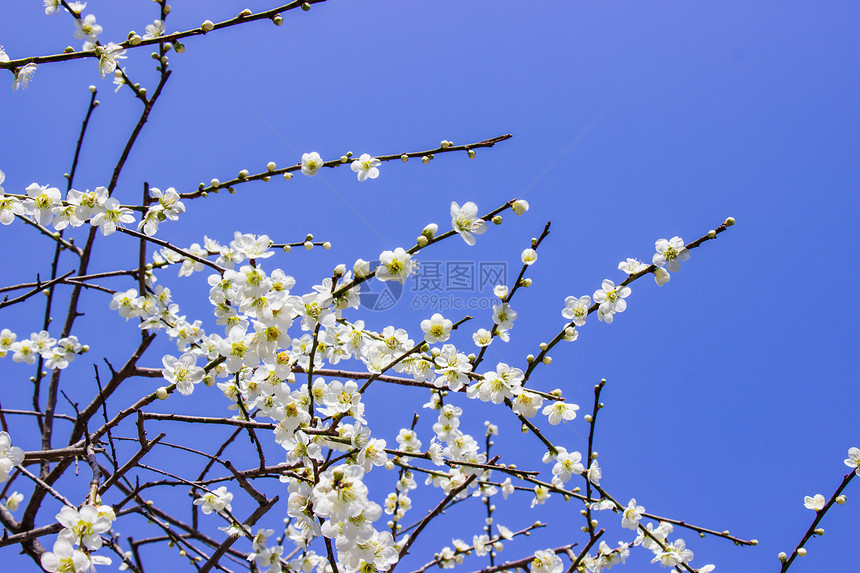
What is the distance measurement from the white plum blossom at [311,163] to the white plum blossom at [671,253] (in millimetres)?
1955

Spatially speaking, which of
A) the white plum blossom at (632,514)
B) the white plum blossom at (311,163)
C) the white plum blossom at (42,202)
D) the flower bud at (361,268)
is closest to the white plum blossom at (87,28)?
the white plum blossom at (42,202)

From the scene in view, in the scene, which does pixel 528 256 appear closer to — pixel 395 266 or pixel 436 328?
pixel 436 328

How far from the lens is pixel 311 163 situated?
2.77 m

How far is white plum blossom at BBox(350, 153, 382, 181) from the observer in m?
2.87

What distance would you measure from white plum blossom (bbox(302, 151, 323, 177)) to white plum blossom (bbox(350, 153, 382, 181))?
209 millimetres

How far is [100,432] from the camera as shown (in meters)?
2.36

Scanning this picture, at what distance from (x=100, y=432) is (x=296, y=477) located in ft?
3.57

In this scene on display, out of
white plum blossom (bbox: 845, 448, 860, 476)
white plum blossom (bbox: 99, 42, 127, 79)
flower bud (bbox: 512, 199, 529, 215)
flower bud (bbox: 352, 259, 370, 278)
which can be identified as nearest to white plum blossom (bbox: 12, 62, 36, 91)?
white plum blossom (bbox: 99, 42, 127, 79)

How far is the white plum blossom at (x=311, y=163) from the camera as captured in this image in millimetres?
2777

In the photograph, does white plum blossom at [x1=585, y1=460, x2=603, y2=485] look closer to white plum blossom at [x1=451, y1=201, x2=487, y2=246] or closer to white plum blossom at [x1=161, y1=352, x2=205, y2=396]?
white plum blossom at [x1=451, y1=201, x2=487, y2=246]

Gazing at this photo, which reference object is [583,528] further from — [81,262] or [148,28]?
[148,28]

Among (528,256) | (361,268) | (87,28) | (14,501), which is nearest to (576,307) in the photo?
(528,256)

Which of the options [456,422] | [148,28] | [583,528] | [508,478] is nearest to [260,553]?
[456,422]

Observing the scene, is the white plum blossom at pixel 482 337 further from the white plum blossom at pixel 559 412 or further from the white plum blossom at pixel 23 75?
the white plum blossom at pixel 23 75
